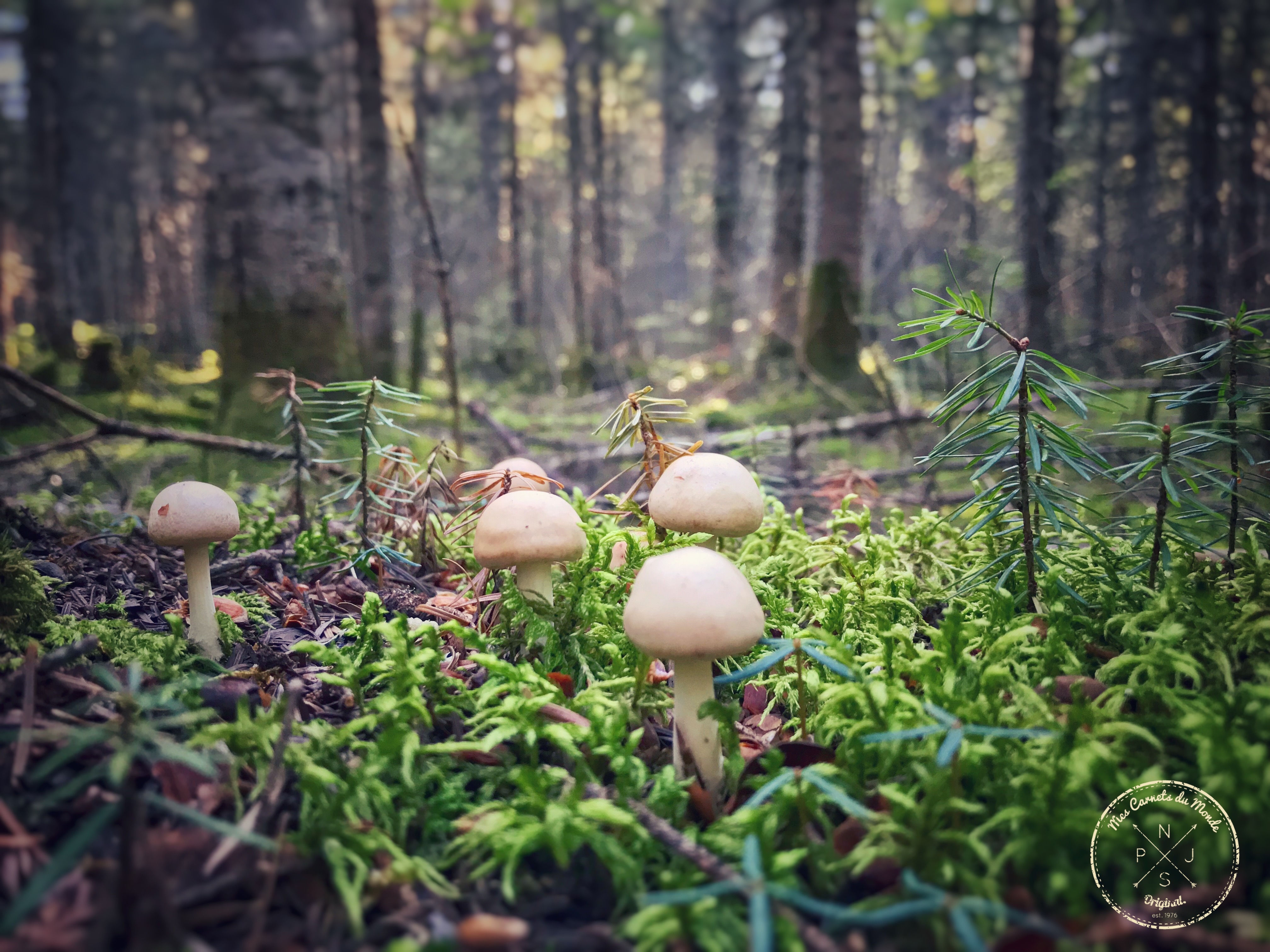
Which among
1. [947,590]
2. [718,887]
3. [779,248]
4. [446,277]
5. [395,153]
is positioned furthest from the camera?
[395,153]

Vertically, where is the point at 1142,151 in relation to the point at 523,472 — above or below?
above

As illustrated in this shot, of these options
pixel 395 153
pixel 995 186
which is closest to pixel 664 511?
pixel 995 186

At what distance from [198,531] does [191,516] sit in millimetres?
42

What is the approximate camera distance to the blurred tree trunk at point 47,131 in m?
15.9

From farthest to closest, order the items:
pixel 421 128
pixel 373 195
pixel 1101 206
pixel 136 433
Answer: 1. pixel 421 128
2. pixel 1101 206
3. pixel 373 195
4. pixel 136 433

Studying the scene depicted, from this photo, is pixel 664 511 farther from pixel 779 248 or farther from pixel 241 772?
pixel 779 248

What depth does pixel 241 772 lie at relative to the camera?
1434 millimetres

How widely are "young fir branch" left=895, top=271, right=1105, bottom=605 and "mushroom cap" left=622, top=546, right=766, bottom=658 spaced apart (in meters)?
0.70

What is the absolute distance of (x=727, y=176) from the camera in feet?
49.9

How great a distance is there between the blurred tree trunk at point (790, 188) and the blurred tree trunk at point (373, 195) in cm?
504

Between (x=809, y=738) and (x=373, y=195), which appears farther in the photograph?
(x=373, y=195)

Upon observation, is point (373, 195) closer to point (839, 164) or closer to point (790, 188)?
point (839, 164)

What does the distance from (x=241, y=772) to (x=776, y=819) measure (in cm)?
107

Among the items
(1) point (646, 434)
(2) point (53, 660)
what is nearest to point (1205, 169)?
(1) point (646, 434)
